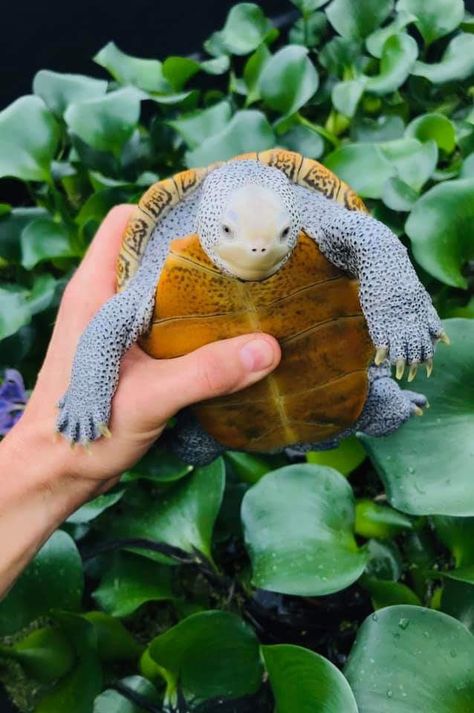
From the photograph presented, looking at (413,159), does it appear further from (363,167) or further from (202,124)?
(202,124)

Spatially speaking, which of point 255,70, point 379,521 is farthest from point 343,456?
point 255,70

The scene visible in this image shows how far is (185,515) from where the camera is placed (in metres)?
1.09

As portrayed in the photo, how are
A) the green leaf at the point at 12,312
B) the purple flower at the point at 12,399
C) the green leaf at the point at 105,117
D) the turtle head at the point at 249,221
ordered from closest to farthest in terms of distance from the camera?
the turtle head at the point at 249,221 → the purple flower at the point at 12,399 → the green leaf at the point at 12,312 → the green leaf at the point at 105,117

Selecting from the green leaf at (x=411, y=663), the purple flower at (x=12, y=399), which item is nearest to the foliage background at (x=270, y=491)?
the green leaf at (x=411, y=663)

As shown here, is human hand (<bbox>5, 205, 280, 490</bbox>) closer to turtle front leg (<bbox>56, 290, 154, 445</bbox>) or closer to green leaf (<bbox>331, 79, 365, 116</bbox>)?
Result: turtle front leg (<bbox>56, 290, 154, 445</bbox>)

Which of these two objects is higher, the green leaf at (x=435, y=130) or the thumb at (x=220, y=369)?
the thumb at (x=220, y=369)

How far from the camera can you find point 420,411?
37.1 inches

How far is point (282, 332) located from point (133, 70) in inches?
39.4

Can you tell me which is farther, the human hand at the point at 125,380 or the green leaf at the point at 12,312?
the green leaf at the point at 12,312

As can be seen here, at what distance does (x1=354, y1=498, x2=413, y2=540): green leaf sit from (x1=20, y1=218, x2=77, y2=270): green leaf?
27.3 inches

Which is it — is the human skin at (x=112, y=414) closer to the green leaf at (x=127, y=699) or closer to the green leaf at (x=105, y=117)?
the green leaf at (x=127, y=699)

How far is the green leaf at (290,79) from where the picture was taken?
141 cm

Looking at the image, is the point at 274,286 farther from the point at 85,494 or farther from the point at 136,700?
the point at 136,700

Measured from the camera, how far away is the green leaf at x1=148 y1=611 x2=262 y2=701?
3.04 ft
